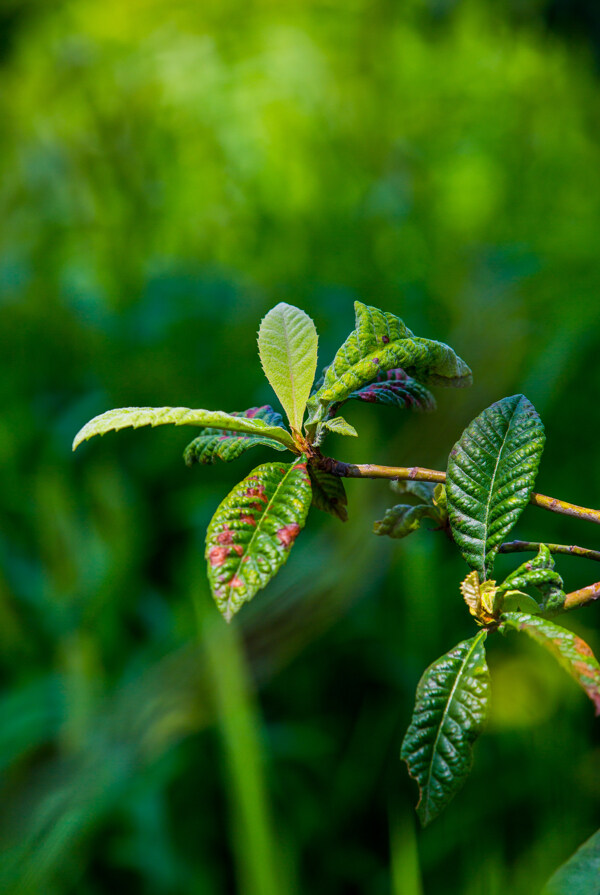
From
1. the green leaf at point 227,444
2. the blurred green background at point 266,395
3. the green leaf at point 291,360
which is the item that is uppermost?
the green leaf at point 291,360

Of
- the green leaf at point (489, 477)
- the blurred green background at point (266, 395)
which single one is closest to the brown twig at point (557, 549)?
the green leaf at point (489, 477)

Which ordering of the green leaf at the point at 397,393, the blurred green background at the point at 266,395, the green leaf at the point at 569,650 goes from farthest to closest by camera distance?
the blurred green background at the point at 266,395, the green leaf at the point at 397,393, the green leaf at the point at 569,650

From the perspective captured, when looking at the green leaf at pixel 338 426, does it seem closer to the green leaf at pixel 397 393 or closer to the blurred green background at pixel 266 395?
the green leaf at pixel 397 393

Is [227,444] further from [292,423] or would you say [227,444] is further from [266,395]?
[266,395]

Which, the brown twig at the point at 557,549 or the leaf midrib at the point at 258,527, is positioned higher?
the leaf midrib at the point at 258,527

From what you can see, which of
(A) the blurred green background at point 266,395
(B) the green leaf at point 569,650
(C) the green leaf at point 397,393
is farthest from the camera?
(A) the blurred green background at point 266,395

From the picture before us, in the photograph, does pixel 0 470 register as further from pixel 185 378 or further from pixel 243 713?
pixel 243 713

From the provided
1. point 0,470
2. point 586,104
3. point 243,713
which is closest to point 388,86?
point 586,104
